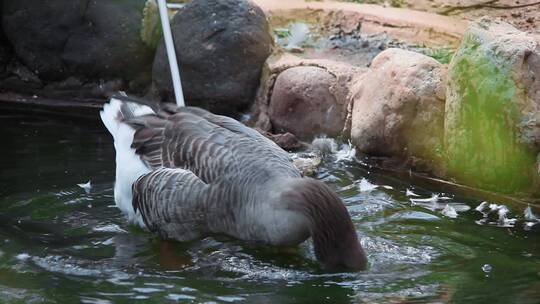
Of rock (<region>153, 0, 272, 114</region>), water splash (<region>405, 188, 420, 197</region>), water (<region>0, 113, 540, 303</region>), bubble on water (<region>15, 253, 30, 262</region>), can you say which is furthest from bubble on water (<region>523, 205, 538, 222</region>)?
rock (<region>153, 0, 272, 114</region>)

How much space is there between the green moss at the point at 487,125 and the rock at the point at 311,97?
158 cm

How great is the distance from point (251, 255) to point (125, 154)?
155cm

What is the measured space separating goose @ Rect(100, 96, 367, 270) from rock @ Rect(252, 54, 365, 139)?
2.39 metres

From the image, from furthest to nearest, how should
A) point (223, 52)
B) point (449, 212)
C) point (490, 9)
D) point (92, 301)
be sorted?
point (490, 9)
point (223, 52)
point (449, 212)
point (92, 301)

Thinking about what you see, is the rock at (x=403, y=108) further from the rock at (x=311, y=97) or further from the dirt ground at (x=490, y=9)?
the dirt ground at (x=490, y=9)

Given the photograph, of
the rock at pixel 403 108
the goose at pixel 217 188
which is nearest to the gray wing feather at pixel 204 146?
the goose at pixel 217 188

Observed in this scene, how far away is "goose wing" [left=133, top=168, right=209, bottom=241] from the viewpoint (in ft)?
20.6

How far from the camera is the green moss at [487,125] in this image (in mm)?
7574

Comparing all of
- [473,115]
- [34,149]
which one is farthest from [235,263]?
[34,149]

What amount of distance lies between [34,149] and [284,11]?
354 cm

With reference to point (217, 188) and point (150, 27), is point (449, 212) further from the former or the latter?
point (150, 27)

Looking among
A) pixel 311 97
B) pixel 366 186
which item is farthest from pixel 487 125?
pixel 311 97

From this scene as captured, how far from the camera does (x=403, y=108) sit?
8539 mm

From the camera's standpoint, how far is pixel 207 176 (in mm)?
6281
